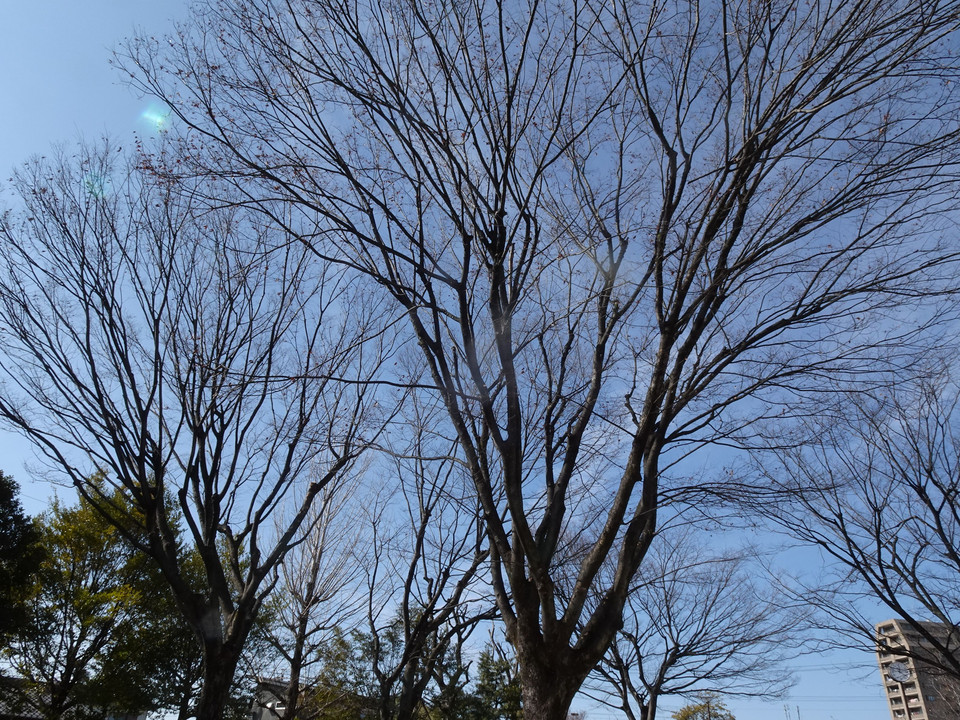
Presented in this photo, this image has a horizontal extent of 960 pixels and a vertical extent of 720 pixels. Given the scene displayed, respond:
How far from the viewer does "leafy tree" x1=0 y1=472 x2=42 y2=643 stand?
39.1 feet

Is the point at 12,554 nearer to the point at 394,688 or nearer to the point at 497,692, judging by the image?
the point at 394,688

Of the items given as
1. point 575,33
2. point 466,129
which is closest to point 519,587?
point 466,129

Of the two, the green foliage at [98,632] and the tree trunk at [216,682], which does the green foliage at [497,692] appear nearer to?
the green foliage at [98,632]

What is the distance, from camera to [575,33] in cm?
439

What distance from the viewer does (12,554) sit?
12.1m

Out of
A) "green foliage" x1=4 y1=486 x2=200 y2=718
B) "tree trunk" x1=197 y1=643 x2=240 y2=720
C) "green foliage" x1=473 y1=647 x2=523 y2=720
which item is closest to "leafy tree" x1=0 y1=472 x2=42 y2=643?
"green foliage" x1=4 y1=486 x2=200 y2=718

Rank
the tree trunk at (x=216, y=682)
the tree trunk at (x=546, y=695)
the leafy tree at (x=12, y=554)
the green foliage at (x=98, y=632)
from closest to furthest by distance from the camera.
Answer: the tree trunk at (x=546, y=695) → the tree trunk at (x=216, y=682) → the leafy tree at (x=12, y=554) → the green foliage at (x=98, y=632)

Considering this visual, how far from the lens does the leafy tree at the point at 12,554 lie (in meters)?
11.9

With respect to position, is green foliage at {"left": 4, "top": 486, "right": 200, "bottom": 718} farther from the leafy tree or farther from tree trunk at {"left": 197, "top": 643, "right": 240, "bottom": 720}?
tree trunk at {"left": 197, "top": 643, "right": 240, "bottom": 720}

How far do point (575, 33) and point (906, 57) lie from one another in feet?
7.26

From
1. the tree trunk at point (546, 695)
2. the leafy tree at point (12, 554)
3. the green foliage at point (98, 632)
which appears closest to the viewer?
the tree trunk at point (546, 695)

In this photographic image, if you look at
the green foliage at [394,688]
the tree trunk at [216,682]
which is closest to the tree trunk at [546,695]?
the tree trunk at [216,682]

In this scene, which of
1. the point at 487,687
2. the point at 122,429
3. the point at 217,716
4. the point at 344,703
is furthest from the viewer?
the point at 487,687

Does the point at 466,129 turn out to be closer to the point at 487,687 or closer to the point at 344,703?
the point at 344,703
